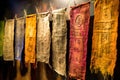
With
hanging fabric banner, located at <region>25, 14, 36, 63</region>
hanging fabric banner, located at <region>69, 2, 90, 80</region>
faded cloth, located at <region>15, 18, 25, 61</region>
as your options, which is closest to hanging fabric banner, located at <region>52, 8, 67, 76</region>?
hanging fabric banner, located at <region>69, 2, 90, 80</region>

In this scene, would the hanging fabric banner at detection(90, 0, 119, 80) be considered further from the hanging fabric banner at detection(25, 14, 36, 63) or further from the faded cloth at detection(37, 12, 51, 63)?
the hanging fabric banner at detection(25, 14, 36, 63)

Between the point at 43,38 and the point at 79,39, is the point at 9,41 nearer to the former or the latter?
the point at 43,38

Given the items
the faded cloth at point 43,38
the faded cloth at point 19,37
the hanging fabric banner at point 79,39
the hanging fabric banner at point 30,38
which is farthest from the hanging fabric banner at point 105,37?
the faded cloth at point 19,37

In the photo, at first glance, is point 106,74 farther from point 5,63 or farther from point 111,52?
point 5,63

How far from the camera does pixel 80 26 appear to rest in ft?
9.71

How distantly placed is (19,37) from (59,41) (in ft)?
5.13

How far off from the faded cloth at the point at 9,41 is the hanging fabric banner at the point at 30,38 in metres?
0.69

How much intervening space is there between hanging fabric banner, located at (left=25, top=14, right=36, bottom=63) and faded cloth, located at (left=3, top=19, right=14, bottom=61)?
27.1 inches

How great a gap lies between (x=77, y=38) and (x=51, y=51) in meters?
0.90

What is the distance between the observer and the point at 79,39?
9.72ft

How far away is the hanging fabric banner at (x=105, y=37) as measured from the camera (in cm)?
240

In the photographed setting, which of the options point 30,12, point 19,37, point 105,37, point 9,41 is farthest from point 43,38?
point 105,37

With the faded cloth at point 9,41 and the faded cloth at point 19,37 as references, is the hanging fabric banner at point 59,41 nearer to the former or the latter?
the faded cloth at point 19,37

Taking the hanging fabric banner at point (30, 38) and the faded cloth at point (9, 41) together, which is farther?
the faded cloth at point (9, 41)
